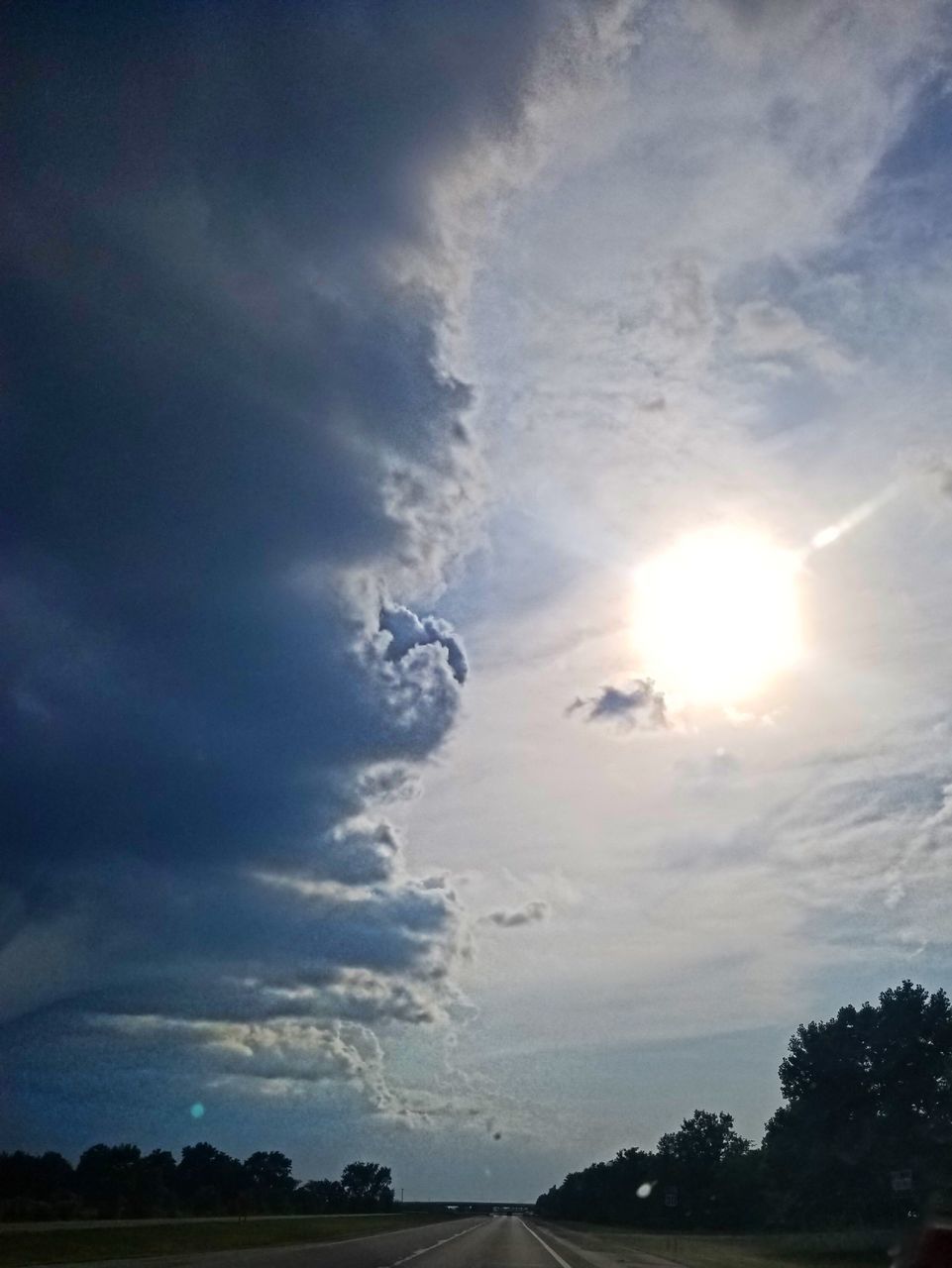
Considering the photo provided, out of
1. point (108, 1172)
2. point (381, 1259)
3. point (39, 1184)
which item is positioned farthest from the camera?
point (108, 1172)

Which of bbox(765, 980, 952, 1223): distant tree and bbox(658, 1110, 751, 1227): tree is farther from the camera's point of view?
bbox(658, 1110, 751, 1227): tree

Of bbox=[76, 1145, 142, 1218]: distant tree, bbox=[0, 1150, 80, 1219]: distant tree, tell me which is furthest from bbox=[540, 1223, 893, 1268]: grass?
bbox=[76, 1145, 142, 1218]: distant tree

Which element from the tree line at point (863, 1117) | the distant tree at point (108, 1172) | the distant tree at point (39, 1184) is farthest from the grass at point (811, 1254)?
the distant tree at point (108, 1172)

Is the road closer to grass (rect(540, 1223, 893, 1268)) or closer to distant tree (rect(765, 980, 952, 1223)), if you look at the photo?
grass (rect(540, 1223, 893, 1268))

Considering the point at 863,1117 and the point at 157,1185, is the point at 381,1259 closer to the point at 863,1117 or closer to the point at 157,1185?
the point at 863,1117

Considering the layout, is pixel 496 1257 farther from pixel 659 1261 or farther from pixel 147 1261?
pixel 147 1261

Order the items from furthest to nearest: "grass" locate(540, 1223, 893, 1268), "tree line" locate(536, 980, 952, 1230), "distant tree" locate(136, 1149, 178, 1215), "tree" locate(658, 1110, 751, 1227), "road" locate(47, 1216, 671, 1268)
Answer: "tree" locate(658, 1110, 751, 1227), "distant tree" locate(136, 1149, 178, 1215), "tree line" locate(536, 980, 952, 1230), "grass" locate(540, 1223, 893, 1268), "road" locate(47, 1216, 671, 1268)

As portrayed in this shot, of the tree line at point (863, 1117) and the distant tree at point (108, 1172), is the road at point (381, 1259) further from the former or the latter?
the distant tree at point (108, 1172)

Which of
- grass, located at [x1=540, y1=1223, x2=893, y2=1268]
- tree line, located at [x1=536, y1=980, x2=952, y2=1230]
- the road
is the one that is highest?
tree line, located at [x1=536, y1=980, x2=952, y2=1230]

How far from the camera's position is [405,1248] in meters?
56.4

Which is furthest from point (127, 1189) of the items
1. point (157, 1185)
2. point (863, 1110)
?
point (863, 1110)

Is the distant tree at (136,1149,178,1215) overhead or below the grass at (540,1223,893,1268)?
overhead

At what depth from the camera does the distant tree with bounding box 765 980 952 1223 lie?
A: 2835 inches

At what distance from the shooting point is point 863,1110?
7825cm
